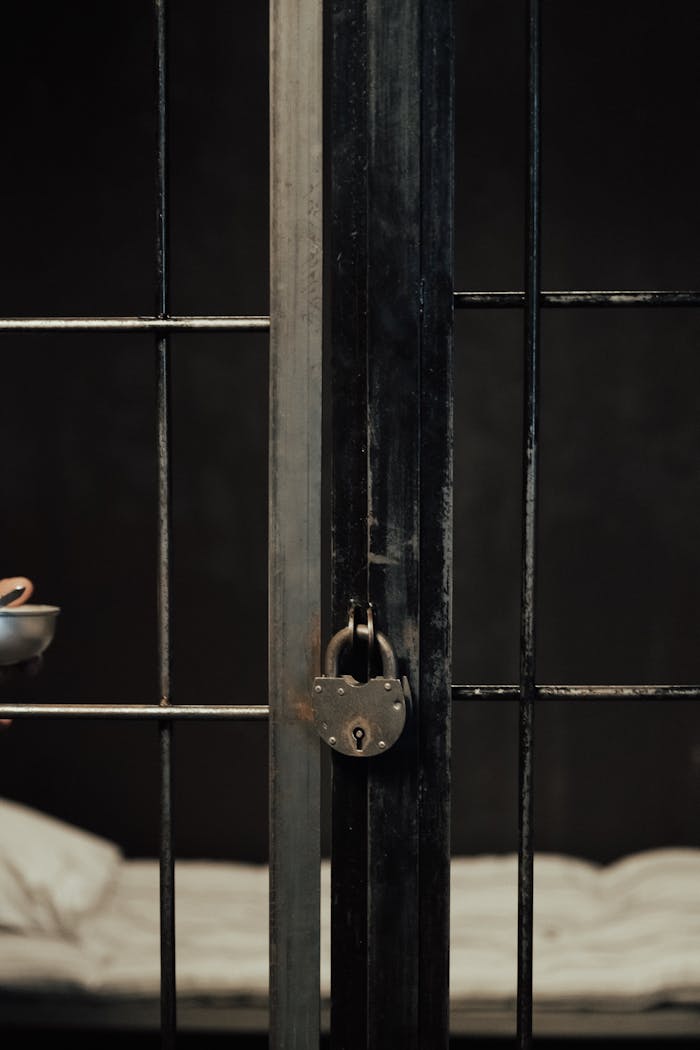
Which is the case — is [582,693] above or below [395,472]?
below

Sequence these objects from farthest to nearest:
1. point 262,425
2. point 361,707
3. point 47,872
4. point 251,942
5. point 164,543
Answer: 1. point 262,425
2. point 47,872
3. point 251,942
4. point 164,543
5. point 361,707

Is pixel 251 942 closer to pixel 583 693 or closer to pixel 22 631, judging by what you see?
pixel 22 631

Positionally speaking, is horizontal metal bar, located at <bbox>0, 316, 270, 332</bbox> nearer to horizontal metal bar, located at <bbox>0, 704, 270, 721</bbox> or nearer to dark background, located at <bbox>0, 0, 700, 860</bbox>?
horizontal metal bar, located at <bbox>0, 704, 270, 721</bbox>

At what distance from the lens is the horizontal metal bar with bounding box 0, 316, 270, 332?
3.06 feet

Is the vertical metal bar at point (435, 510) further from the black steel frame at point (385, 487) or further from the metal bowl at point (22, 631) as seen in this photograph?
the metal bowl at point (22, 631)

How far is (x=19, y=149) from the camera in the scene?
8.75ft

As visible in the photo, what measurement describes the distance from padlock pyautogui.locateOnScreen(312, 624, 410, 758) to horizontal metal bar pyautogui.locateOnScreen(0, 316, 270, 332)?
0.28 meters

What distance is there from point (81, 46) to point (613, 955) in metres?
2.34

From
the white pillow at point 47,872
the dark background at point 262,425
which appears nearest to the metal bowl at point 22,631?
the white pillow at point 47,872

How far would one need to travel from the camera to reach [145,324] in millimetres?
948

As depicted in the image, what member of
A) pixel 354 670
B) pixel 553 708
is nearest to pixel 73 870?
pixel 553 708

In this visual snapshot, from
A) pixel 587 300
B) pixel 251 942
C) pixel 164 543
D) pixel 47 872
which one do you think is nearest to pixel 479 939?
pixel 251 942

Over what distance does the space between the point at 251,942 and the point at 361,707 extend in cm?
111

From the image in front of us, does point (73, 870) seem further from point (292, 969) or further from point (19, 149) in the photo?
point (19, 149)
